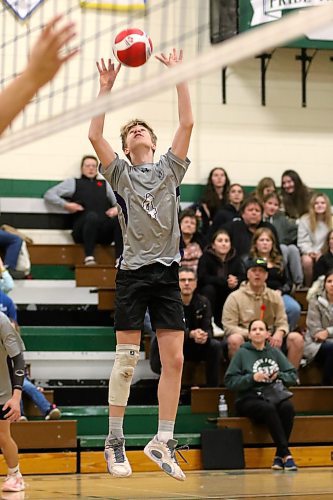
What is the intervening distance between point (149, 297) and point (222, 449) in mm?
4056

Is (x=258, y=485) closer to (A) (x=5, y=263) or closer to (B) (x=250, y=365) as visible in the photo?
(B) (x=250, y=365)

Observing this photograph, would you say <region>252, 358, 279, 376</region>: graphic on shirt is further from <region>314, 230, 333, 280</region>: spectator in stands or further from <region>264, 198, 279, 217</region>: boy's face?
<region>264, 198, 279, 217</region>: boy's face

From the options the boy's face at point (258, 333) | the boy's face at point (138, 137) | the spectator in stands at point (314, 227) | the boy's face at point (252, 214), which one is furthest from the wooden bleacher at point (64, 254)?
the boy's face at point (138, 137)

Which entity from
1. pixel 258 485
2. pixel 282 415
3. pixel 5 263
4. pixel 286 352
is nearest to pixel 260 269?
pixel 286 352

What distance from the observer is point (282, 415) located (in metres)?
10.2

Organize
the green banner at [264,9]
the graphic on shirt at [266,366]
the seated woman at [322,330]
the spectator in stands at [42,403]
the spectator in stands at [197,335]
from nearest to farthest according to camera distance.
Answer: the spectator in stands at [42,403]
the graphic on shirt at [266,366]
the spectator in stands at [197,335]
the seated woman at [322,330]
the green banner at [264,9]

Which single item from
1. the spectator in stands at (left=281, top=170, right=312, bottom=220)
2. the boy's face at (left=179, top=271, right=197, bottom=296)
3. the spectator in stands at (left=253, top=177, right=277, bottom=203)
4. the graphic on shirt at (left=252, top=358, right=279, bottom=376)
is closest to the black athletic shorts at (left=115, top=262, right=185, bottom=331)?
the graphic on shirt at (left=252, top=358, right=279, bottom=376)

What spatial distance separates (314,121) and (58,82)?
14.1 ft

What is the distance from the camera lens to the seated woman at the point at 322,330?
1152cm

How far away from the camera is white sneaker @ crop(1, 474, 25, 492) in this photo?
7543 mm

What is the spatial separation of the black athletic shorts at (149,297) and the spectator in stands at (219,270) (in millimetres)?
5396

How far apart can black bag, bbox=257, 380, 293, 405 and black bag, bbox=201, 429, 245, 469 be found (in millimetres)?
499

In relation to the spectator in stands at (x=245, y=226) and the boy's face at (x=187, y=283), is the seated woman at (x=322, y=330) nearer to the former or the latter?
the spectator in stands at (x=245, y=226)

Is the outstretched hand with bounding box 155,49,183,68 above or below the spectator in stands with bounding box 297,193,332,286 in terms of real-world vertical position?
above
